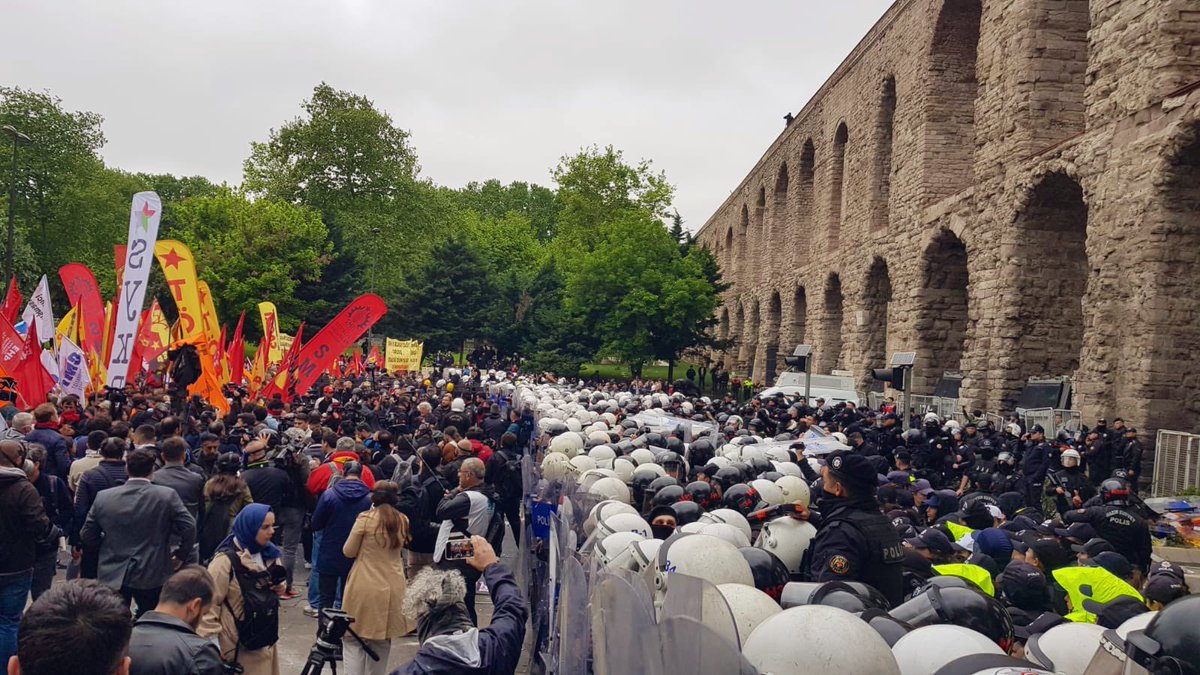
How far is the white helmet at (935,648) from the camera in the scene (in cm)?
306

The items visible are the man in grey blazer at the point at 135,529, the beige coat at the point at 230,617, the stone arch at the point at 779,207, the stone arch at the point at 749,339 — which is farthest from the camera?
the stone arch at the point at 749,339

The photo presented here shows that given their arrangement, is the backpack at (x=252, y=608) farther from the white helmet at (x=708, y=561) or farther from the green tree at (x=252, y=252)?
the green tree at (x=252, y=252)

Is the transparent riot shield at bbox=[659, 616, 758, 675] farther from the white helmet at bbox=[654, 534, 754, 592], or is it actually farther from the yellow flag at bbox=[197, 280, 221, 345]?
the yellow flag at bbox=[197, 280, 221, 345]

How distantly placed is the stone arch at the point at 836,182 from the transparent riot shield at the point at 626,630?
102 ft

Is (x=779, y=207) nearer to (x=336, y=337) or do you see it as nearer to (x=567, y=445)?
(x=336, y=337)

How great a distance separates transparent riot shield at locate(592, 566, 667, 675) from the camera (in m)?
2.73

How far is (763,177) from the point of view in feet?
155

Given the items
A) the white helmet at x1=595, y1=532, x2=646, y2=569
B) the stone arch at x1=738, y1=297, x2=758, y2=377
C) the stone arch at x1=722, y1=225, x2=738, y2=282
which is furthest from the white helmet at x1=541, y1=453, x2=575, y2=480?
the stone arch at x1=722, y1=225, x2=738, y2=282

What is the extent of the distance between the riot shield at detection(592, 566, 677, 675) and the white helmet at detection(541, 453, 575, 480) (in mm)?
5020

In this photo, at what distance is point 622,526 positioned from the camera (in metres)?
5.47

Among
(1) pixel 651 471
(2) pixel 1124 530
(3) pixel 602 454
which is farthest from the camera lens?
(3) pixel 602 454

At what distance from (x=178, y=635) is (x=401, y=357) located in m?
23.9

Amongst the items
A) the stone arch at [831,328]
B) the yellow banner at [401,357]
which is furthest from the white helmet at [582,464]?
the stone arch at [831,328]

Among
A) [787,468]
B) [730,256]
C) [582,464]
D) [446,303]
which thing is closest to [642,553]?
[582,464]
